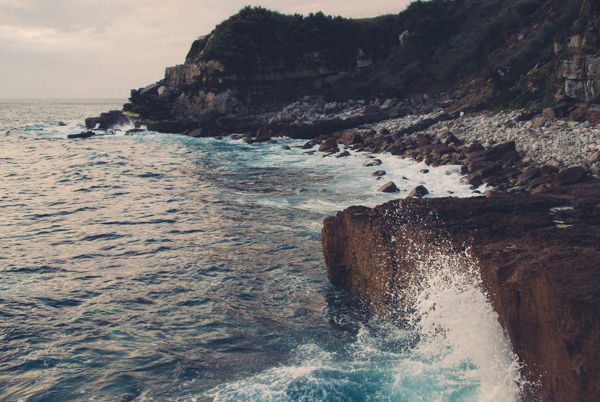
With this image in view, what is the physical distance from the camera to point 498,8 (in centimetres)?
4075

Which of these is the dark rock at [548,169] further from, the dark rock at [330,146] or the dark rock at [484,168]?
the dark rock at [330,146]

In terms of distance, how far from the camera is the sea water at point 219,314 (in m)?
5.62

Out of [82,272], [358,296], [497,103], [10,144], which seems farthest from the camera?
[10,144]

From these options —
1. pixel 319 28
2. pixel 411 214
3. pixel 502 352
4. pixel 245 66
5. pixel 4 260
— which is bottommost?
pixel 4 260

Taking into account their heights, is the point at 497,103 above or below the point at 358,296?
above

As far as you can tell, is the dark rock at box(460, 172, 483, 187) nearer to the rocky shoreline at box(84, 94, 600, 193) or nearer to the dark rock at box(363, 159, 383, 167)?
the rocky shoreline at box(84, 94, 600, 193)

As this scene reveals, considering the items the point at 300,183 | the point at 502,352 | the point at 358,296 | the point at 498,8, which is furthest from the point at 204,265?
the point at 498,8

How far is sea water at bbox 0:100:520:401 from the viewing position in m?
5.62

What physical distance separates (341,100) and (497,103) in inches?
811

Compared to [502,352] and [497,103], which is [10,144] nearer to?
[497,103]

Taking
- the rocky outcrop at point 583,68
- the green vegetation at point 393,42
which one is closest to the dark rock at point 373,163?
the rocky outcrop at point 583,68

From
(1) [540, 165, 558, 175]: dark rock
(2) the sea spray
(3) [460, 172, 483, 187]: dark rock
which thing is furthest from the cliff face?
(2) the sea spray

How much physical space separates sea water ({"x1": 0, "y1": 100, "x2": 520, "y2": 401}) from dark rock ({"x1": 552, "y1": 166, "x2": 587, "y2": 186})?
2824mm

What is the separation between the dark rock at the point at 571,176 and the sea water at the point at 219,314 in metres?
2.82
